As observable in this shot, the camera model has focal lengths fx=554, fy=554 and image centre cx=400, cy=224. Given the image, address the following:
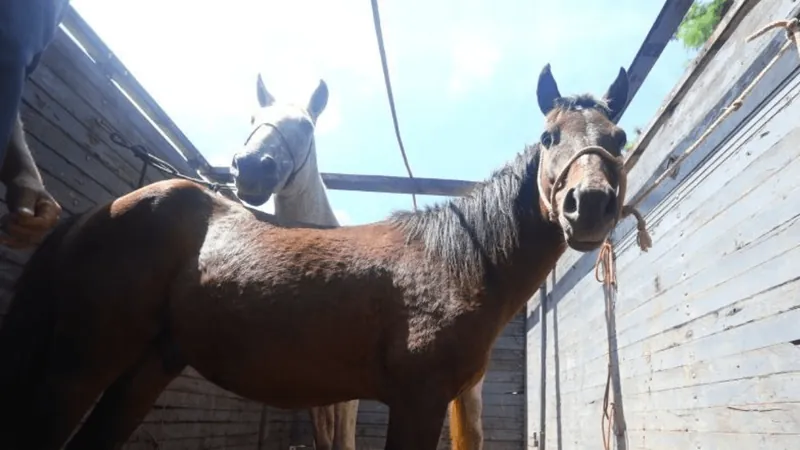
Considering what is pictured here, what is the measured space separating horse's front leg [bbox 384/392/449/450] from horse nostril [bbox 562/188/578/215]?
652 millimetres

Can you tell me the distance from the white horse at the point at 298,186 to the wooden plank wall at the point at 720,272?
2.65ft

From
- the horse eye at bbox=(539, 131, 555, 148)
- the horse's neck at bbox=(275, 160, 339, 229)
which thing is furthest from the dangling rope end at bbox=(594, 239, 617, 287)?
the horse's neck at bbox=(275, 160, 339, 229)

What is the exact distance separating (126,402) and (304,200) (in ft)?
5.00

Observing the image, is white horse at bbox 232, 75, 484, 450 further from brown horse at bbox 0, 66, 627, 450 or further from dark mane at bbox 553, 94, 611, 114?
dark mane at bbox 553, 94, 611, 114

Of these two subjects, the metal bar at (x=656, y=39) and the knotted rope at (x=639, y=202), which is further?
the metal bar at (x=656, y=39)

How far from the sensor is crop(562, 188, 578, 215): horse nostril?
1621 millimetres

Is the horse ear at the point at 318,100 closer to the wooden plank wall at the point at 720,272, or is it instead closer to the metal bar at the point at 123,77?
the metal bar at the point at 123,77

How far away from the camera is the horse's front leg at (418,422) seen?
5.03ft

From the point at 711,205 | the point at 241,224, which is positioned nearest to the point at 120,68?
the point at 241,224

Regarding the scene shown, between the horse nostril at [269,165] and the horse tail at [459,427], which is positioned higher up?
the horse nostril at [269,165]

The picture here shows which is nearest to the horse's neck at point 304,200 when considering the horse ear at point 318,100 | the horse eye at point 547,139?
the horse ear at point 318,100

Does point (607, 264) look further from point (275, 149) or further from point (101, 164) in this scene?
point (101, 164)

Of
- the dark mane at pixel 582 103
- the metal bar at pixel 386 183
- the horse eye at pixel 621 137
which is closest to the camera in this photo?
the horse eye at pixel 621 137

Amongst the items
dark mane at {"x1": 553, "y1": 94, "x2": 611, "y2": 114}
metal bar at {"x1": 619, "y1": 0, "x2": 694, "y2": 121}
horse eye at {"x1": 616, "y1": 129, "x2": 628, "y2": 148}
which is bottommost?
horse eye at {"x1": 616, "y1": 129, "x2": 628, "y2": 148}
